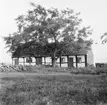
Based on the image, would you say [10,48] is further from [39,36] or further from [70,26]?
[70,26]

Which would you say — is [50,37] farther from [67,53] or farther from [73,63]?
[73,63]

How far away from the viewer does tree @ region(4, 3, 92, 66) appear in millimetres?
40344

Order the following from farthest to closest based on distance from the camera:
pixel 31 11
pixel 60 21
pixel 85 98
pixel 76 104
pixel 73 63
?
pixel 73 63 < pixel 31 11 < pixel 60 21 < pixel 85 98 < pixel 76 104

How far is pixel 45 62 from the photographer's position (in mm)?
45750

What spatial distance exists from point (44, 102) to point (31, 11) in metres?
37.6

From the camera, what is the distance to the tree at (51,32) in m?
40.3

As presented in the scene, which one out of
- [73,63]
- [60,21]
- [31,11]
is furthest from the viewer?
[73,63]

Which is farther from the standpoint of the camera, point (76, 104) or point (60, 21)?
point (60, 21)

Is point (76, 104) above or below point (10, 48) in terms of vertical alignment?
below

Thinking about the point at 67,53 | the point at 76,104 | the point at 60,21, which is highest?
the point at 60,21

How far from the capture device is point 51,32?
4116 cm

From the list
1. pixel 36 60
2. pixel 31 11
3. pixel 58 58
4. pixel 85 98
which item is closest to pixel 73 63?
pixel 58 58

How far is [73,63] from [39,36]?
1007 cm

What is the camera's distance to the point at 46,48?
42094 millimetres
